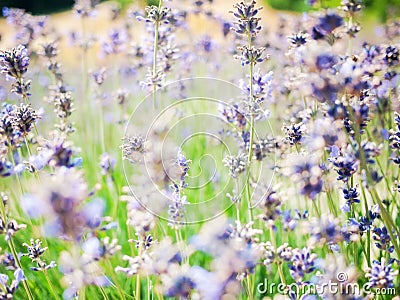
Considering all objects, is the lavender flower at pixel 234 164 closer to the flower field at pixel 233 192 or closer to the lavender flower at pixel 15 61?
the flower field at pixel 233 192

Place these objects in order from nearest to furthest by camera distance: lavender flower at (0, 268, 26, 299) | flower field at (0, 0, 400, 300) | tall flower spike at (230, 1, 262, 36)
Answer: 1. flower field at (0, 0, 400, 300)
2. lavender flower at (0, 268, 26, 299)
3. tall flower spike at (230, 1, 262, 36)

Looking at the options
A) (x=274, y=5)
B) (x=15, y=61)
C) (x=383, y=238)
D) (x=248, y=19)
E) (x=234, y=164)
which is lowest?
(x=274, y=5)

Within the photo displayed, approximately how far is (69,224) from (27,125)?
1.02 m

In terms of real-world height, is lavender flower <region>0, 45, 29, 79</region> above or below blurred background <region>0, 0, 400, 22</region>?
above

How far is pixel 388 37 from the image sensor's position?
462 centimetres

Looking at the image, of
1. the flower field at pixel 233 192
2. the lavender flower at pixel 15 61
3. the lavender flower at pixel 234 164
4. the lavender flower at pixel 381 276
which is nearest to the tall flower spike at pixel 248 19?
the flower field at pixel 233 192

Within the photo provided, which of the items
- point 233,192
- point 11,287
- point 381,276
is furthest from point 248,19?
point 11,287

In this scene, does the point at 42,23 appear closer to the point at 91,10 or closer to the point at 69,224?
the point at 91,10

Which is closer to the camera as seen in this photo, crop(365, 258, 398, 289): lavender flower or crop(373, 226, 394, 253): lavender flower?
crop(365, 258, 398, 289): lavender flower

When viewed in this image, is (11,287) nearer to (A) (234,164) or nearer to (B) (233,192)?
(A) (234,164)

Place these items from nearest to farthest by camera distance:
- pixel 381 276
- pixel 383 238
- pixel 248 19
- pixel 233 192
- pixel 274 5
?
pixel 381 276 < pixel 383 238 < pixel 248 19 < pixel 233 192 < pixel 274 5

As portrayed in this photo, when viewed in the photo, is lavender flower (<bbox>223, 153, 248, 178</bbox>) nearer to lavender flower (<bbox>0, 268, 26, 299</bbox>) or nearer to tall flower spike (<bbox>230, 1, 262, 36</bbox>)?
tall flower spike (<bbox>230, 1, 262, 36</bbox>)

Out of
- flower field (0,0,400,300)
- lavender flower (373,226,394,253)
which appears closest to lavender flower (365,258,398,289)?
flower field (0,0,400,300)

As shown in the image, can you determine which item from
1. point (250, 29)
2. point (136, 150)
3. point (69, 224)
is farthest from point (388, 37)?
point (69, 224)
